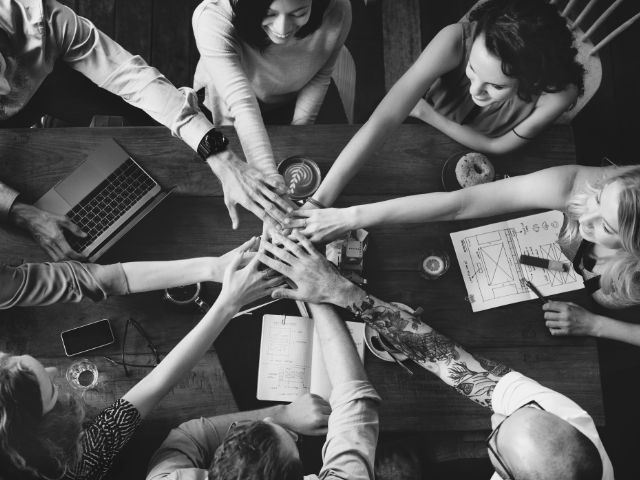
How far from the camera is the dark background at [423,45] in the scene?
97.7 inches

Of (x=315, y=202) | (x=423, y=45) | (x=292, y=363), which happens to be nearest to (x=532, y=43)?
(x=315, y=202)

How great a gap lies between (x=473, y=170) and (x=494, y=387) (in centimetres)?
71

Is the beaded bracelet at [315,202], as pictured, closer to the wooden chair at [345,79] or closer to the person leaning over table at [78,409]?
the person leaning over table at [78,409]

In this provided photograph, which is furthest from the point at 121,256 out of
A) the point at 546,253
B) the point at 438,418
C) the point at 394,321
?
the point at 546,253

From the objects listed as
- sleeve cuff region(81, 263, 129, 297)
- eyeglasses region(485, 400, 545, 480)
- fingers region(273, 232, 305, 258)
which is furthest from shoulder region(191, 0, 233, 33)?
eyeglasses region(485, 400, 545, 480)

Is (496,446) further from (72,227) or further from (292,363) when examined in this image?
(72,227)

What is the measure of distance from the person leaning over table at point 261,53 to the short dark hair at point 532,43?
0.54 meters

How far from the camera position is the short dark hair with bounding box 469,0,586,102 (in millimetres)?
1491

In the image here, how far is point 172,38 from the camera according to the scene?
2.70 m

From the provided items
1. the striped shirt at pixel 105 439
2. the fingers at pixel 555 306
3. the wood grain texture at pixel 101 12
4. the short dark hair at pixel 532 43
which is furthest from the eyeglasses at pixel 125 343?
the wood grain texture at pixel 101 12

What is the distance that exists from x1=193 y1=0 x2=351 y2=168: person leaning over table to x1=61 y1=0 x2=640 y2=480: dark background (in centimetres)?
72

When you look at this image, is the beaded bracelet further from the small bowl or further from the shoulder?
the shoulder

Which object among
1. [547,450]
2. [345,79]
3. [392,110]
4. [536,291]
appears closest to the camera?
[547,450]

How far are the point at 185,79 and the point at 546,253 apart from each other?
198 cm
